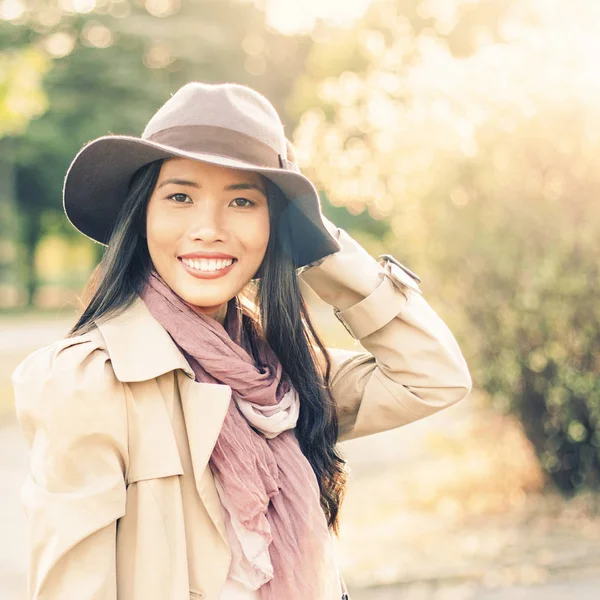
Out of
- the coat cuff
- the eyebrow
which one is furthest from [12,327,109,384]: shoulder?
the coat cuff

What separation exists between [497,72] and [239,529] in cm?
477

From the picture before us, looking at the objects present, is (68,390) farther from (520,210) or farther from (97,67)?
(97,67)

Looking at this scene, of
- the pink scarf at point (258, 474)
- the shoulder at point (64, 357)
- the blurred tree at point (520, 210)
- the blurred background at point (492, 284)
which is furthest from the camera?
the blurred tree at point (520, 210)

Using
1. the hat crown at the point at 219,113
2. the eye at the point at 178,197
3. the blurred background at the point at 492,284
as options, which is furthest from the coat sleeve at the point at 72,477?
the blurred background at the point at 492,284

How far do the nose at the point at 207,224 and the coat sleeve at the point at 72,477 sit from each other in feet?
1.24

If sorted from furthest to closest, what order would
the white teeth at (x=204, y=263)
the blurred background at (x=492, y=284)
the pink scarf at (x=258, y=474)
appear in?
the blurred background at (x=492, y=284) < the white teeth at (x=204, y=263) < the pink scarf at (x=258, y=474)

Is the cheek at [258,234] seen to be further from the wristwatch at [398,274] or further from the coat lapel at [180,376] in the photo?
the wristwatch at [398,274]

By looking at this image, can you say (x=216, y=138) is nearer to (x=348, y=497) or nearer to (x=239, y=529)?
(x=239, y=529)

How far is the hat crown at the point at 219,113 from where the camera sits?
2.05m

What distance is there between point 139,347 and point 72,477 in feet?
1.02

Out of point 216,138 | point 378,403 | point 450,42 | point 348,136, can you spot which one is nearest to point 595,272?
point 348,136

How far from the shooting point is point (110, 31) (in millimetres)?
29547

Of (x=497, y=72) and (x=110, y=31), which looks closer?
(x=497, y=72)

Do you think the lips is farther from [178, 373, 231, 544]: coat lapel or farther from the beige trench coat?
[178, 373, 231, 544]: coat lapel
